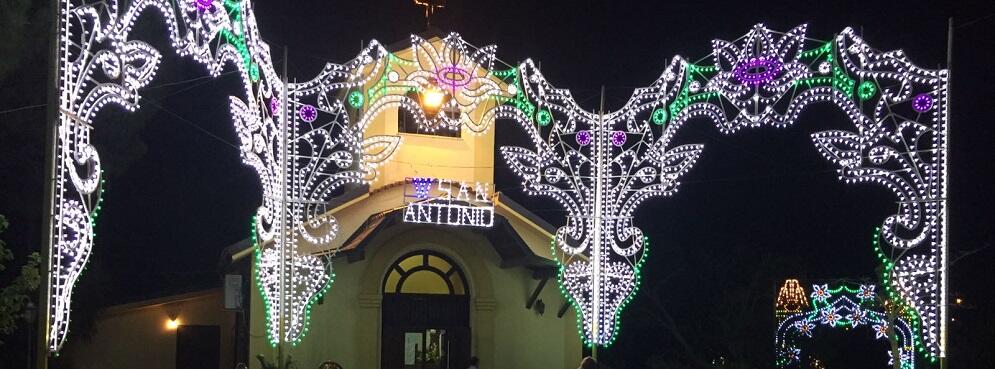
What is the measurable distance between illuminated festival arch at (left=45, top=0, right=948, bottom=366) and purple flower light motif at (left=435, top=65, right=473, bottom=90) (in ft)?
0.07

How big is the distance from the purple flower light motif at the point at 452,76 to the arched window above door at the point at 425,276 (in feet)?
13.8

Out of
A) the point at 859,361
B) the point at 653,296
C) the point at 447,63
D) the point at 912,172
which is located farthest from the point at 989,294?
the point at 447,63

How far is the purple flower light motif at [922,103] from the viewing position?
13000 millimetres

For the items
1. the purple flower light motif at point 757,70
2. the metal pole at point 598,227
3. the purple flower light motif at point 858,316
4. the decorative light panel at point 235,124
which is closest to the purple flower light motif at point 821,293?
the purple flower light motif at point 858,316

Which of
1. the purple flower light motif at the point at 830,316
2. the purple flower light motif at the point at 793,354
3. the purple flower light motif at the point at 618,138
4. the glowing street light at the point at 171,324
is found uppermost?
the purple flower light motif at the point at 618,138

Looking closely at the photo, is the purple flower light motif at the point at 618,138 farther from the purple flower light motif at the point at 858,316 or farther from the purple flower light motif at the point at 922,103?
the purple flower light motif at the point at 858,316

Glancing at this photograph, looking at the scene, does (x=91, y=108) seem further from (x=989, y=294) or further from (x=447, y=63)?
(x=989, y=294)

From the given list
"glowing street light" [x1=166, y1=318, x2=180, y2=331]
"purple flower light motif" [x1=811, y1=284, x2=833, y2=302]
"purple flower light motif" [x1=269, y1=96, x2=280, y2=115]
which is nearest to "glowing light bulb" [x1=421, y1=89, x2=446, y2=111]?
"purple flower light motif" [x1=269, y1=96, x2=280, y2=115]

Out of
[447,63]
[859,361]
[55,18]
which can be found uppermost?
[447,63]

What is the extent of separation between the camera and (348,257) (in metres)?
17.1

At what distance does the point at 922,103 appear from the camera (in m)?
13.0

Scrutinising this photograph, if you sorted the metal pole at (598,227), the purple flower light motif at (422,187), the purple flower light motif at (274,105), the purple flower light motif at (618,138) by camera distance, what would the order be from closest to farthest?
the purple flower light motif at (274,105), the metal pole at (598,227), the purple flower light motif at (618,138), the purple flower light motif at (422,187)

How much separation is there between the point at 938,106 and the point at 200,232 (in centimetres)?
2346

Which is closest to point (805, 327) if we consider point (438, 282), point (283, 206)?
point (438, 282)
